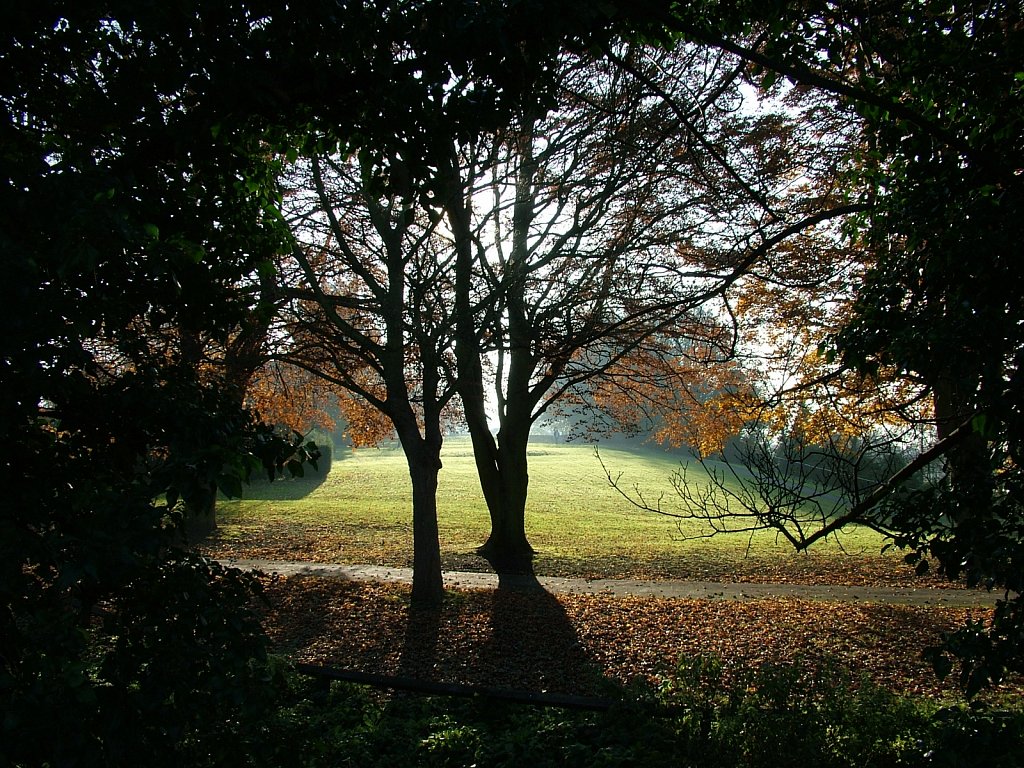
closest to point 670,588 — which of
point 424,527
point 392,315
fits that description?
point 424,527

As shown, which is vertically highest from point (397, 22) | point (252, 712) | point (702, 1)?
point (702, 1)

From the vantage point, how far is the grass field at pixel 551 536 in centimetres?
1628

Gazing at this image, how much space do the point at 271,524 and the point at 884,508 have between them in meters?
20.8

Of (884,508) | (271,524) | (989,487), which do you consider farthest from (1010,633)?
(271,524)

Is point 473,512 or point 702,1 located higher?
point 702,1

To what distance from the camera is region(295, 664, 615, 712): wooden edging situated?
547 cm

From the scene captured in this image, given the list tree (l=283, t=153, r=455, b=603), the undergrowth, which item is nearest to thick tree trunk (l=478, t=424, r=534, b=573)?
tree (l=283, t=153, r=455, b=603)

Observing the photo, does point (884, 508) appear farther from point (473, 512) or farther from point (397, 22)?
point (473, 512)

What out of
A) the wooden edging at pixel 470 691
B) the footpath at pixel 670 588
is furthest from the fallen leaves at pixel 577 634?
the wooden edging at pixel 470 691

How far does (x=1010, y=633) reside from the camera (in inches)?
139

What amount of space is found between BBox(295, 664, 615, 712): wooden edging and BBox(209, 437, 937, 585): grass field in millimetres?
3205

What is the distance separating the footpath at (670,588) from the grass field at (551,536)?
89cm

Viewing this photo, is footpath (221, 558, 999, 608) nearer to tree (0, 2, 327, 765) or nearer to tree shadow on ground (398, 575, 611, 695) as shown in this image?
tree shadow on ground (398, 575, 611, 695)

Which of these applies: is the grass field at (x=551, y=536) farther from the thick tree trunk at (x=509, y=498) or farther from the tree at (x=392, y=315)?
the tree at (x=392, y=315)
